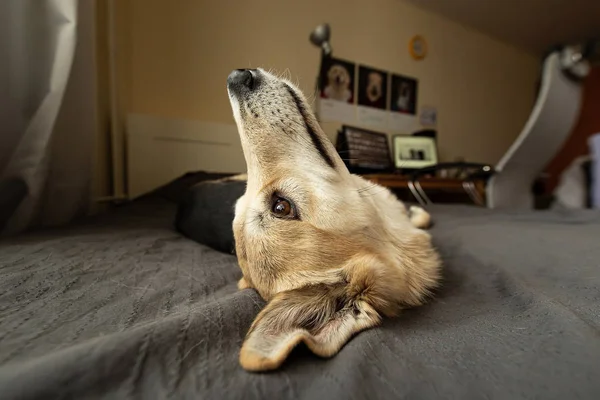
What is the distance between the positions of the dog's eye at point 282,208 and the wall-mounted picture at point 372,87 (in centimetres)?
286

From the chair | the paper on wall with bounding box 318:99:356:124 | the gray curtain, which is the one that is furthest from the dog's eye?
the paper on wall with bounding box 318:99:356:124

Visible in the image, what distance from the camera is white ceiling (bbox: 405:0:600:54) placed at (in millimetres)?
3781

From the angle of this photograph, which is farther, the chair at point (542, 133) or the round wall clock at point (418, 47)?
the round wall clock at point (418, 47)

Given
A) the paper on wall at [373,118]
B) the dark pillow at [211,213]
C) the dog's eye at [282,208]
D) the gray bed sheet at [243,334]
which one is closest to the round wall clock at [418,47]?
the paper on wall at [373,118]

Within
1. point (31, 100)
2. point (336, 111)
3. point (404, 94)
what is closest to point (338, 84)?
point (336, 111)

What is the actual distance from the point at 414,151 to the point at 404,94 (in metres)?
0.72

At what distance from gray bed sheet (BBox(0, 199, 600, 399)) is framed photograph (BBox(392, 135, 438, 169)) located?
8.59 feet

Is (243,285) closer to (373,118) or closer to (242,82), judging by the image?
(242,82)

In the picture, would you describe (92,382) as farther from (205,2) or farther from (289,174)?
(205,2)

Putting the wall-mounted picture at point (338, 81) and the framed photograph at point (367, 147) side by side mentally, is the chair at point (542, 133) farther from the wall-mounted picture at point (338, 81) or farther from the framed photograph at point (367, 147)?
the wall-mounted picture at point (338, 81)

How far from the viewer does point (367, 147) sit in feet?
10.5

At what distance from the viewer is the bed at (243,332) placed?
15.7 inches

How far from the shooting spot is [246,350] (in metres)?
0.46

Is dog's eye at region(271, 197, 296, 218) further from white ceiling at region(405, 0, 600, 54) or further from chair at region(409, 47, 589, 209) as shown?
white ceiling at region(405, 0, 600, 54)
